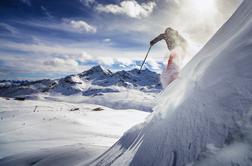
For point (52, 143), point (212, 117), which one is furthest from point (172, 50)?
point (52, 143)

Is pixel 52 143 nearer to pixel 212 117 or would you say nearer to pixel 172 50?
pixel 172 50

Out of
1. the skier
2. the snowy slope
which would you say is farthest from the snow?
the snowy slope

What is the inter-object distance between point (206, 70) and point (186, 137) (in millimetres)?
1006

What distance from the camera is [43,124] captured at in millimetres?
14445

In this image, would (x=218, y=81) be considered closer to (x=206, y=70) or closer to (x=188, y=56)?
(x=206, y=70)

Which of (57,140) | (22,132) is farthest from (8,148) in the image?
(22,132)

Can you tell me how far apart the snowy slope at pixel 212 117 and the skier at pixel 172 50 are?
3134 millimetres

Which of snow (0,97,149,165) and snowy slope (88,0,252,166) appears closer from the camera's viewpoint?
snowy slope (88,0,252,166)

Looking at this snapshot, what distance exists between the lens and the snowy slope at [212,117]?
1.92 meters

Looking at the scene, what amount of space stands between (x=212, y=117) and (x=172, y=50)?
212 inches

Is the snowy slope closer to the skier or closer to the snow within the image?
the skier

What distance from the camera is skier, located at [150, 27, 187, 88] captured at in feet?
22.1

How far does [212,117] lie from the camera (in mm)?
2301

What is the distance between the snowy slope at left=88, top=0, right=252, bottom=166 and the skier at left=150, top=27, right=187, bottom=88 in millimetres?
3134
